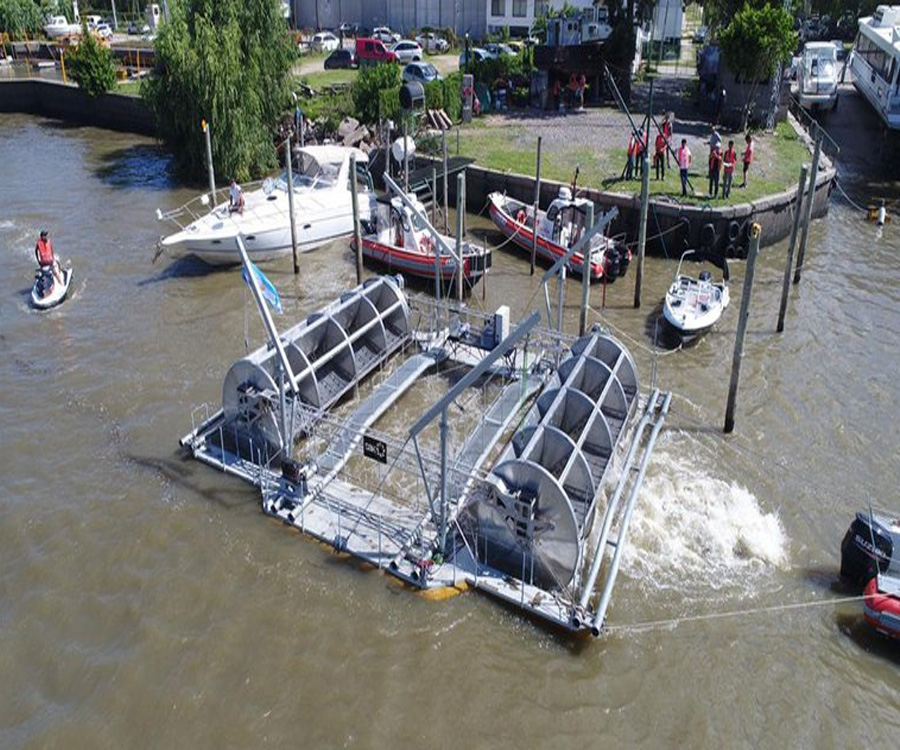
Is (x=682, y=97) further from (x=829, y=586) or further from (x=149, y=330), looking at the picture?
(x=829, y=586)

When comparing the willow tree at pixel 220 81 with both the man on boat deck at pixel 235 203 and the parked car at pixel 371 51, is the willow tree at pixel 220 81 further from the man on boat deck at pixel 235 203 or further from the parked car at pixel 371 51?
the parked car at pixel 371 51

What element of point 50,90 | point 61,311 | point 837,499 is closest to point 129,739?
point 837,499

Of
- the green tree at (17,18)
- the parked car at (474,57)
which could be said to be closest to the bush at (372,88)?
the parked car at (474,57)

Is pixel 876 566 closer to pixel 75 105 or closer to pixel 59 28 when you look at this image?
pixel 75 105

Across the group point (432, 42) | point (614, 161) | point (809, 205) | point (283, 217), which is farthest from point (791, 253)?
point (432, 42)

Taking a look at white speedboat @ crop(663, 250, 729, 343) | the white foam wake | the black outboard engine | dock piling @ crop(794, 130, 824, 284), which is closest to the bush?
white speedboat @ crop(663, 250, 729, 343)

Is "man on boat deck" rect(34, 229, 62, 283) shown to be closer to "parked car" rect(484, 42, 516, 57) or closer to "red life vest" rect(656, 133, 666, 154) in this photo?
"red life vest" rect(656, 133, 666, 154)

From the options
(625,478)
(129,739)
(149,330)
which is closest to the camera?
(129,739)
